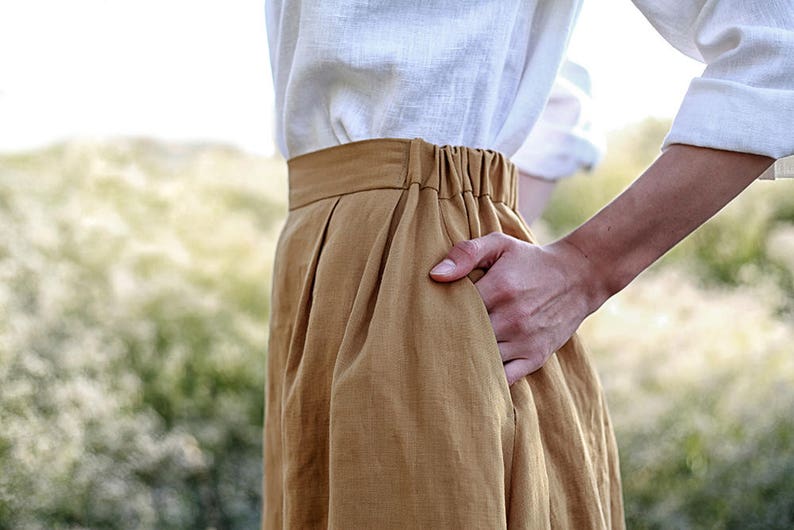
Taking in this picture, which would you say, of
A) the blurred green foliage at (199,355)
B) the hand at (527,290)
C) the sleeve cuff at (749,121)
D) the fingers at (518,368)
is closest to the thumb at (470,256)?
the hand at (527,290)

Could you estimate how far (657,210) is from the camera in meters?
0.88

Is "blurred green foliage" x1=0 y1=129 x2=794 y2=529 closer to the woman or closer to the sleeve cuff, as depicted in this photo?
the woman

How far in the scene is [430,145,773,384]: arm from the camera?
863 mm

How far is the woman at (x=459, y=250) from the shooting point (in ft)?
2.64

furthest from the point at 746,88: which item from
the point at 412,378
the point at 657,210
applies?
the point at 412,378

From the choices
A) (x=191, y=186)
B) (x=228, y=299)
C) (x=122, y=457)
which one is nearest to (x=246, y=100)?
(x=191, y=186)

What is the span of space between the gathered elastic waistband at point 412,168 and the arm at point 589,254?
82 millimetres

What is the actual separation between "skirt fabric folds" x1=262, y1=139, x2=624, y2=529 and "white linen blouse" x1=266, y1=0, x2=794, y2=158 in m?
0.04

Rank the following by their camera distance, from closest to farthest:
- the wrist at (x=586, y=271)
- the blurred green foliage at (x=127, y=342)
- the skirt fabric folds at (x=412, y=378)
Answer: the skirt fabric folds at (x=412, y=378)
the wrist at (x=586, y=271)
the blurred green foliage at (x=127, y=342)

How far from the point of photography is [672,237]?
894 mm

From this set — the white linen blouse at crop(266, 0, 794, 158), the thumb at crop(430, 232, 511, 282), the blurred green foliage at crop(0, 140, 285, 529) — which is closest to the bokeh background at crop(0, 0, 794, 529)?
the blurred green foliage at crop(0, 140, 285, 529)

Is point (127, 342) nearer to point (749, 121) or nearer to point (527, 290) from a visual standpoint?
point (527, 290)

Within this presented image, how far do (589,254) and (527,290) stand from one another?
8 cm

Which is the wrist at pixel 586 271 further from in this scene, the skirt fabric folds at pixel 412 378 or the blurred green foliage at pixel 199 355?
the blurred green foliage at pixel 199 355
